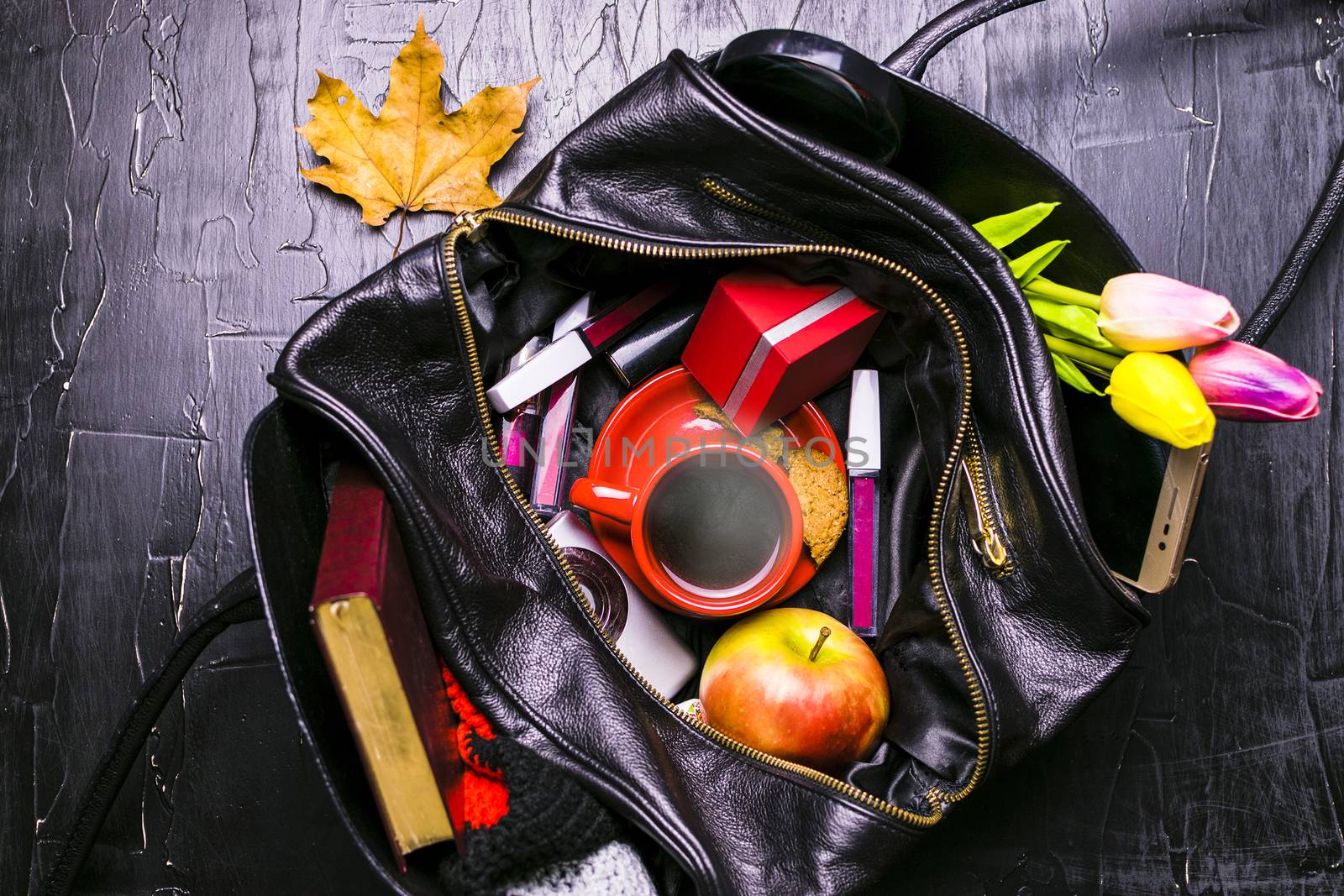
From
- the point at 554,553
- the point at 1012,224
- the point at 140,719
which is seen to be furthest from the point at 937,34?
the point at 140,719

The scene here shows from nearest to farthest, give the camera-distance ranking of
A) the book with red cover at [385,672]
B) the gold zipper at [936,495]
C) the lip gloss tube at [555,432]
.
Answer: the book with red cover at [385,672] < the gold zipper at [936,495] < the lip gloss tube at [555,432]

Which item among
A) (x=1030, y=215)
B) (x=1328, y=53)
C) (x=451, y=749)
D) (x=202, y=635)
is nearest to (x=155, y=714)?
(x=202, y=635)

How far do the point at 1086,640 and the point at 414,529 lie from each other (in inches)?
17.8

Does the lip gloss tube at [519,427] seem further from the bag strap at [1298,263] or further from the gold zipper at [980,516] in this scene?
the bag strap at [1298,263]

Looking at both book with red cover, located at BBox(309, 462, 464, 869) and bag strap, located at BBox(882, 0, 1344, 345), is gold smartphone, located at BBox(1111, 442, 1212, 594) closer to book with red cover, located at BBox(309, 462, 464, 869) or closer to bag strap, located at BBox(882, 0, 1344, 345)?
bag strap, located at BBox(882, 0, 1344, 345)

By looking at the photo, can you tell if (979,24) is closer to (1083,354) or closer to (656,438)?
(1083,354)

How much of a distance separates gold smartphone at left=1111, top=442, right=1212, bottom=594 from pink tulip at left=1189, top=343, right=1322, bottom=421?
0.03 meters

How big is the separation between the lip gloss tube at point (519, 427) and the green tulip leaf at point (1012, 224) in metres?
0.34

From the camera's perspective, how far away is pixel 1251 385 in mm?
547

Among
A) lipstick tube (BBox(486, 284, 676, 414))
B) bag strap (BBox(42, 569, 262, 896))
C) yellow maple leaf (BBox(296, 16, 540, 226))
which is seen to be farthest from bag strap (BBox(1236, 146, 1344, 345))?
bag strap (BBox(42, 569, 262, 896))

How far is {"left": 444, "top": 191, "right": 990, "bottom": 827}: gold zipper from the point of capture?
575 mm

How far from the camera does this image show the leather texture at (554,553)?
0.56 m

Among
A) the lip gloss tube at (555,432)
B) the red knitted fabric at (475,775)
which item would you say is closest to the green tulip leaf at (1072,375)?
the lip gloss tube at (555,432)

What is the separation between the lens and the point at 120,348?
0.75m
